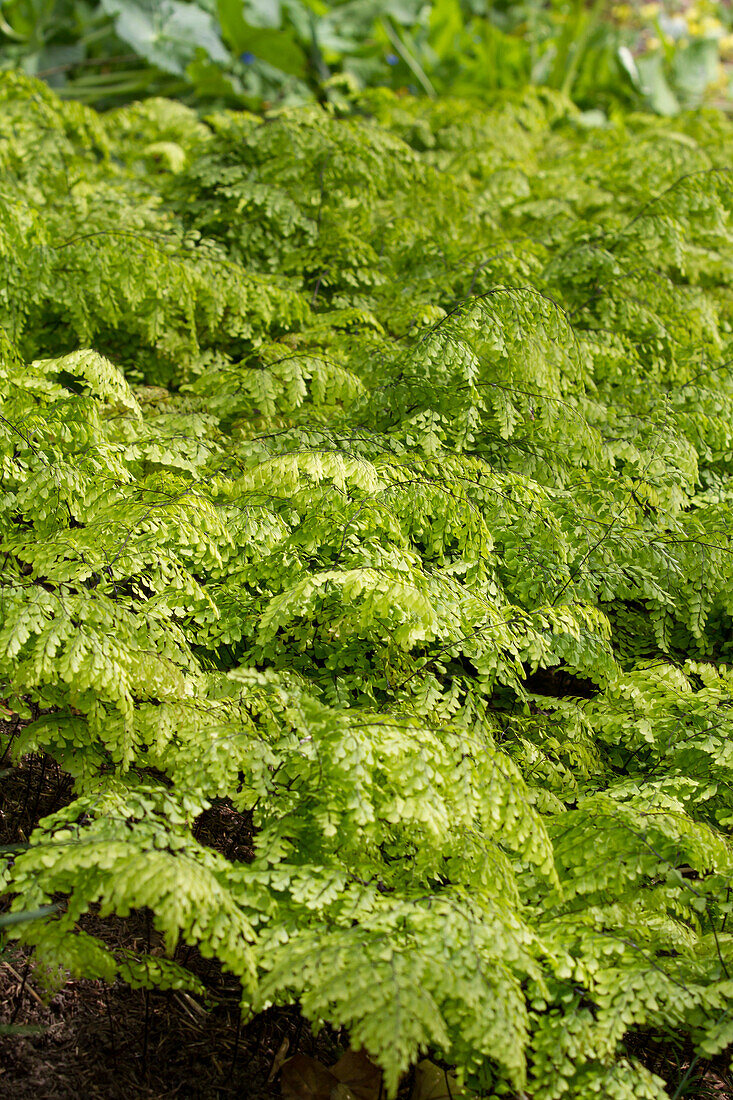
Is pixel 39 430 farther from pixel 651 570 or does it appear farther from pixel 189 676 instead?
A: pixel 651 570

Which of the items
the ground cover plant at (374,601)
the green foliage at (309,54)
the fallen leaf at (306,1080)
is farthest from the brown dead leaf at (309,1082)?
the green foliage at (309,54)

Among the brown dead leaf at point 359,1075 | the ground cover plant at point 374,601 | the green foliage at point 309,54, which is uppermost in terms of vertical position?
the green foliage at point 309,54

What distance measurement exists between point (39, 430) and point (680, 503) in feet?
6.69

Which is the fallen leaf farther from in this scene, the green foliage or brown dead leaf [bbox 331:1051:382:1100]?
the green foliage

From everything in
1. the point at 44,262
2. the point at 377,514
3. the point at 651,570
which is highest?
the point at 44,262

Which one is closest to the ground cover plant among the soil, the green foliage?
the soil

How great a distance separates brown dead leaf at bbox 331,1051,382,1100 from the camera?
1742 mm

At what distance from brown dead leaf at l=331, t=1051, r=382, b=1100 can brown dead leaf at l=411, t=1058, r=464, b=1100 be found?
3.3 inches

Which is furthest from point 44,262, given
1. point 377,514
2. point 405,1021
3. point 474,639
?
point 405,1021

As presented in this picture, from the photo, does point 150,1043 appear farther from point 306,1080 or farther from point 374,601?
point 374,601

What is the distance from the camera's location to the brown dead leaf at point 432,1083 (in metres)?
1.71

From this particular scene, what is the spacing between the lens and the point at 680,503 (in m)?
2.79

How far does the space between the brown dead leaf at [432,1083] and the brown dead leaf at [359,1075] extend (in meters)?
0.08

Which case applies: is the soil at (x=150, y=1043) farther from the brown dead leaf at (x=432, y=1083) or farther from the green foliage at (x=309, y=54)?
the green foliage at (x=309, y=54)
